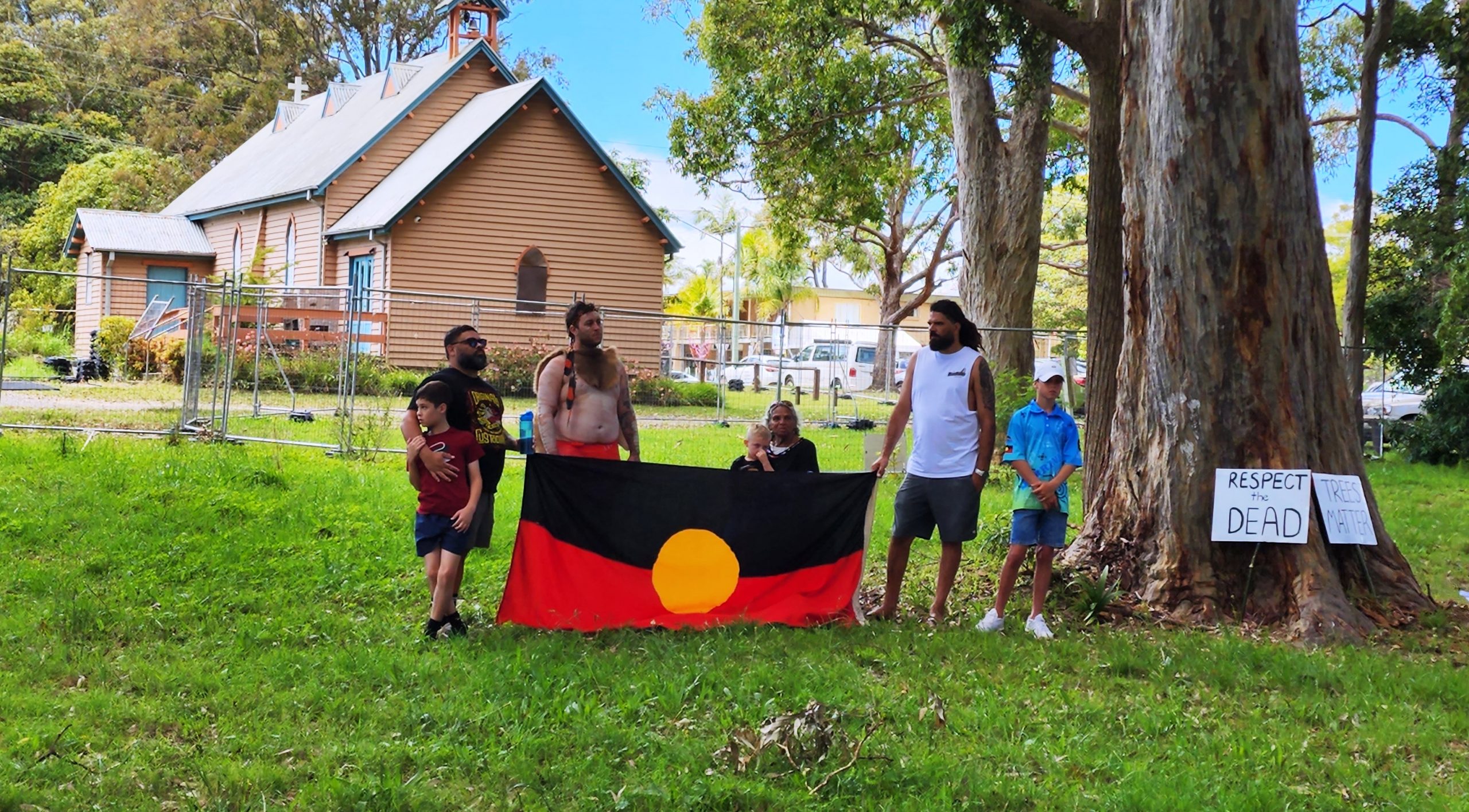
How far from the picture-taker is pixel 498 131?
30.0m

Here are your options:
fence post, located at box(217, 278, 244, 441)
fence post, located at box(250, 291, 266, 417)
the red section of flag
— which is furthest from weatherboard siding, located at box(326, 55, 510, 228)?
the red section of flag

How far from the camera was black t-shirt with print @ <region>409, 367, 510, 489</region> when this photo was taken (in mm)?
7145

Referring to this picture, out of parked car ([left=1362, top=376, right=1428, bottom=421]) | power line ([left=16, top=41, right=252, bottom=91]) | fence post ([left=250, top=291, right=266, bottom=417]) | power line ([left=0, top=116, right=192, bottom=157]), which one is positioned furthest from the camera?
power line ([left=16, top=41, right=252, bottom=91])

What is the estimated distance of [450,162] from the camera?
29.1 m

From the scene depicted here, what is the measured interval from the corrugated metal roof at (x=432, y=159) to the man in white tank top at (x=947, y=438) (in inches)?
892

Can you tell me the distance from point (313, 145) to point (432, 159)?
736 cm

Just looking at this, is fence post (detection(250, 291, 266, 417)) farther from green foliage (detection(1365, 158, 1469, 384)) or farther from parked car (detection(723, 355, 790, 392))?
green foliage (detection(1365, 158, 1469, 384))

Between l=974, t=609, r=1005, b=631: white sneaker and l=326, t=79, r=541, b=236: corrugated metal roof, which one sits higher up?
l=326, t=79, r=541, b=236: corrugated metal roof

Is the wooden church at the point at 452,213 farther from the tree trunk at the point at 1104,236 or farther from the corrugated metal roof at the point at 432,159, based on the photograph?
the tree trunk at the point at 1104,236

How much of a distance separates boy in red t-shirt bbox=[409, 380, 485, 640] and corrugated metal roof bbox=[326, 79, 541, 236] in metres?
22.6

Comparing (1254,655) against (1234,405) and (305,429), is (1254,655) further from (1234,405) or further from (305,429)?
(305,429)

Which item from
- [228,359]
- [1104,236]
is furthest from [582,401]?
[228,359]

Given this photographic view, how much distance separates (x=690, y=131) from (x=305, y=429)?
29.0ft

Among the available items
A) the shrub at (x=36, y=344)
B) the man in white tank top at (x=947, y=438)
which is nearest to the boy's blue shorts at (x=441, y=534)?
the man in white tank top at (x=947, y=438)
